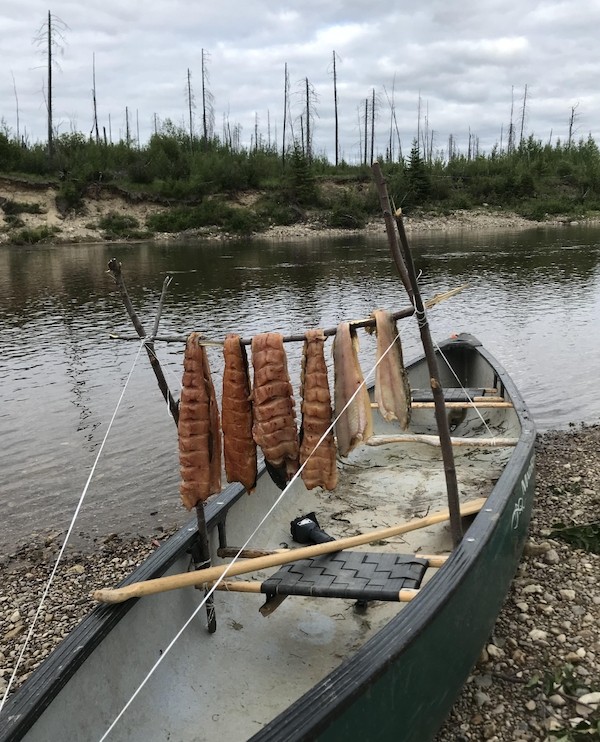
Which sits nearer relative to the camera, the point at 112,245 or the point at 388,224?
the point at 388,224

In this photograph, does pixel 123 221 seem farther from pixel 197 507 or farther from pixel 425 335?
pixel 425 335

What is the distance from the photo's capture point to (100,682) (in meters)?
3.97

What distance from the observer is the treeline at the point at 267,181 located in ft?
210

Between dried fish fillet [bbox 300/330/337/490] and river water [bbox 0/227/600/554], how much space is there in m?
1.57

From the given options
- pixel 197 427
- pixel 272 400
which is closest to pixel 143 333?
pixel 197 427

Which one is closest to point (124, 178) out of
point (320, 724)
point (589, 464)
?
point (589, 464)

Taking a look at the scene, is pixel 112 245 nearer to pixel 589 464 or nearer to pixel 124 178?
pixel 124 178

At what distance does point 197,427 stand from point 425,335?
184cm

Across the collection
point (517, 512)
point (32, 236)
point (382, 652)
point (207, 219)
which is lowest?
point (517, 512)

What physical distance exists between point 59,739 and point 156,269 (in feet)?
114

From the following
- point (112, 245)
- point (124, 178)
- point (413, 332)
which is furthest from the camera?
point (124, 178)

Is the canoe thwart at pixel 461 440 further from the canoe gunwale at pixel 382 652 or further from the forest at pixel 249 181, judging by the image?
the forest at pixel 249 181

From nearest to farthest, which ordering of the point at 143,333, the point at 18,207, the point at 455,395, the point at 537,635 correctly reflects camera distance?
the point at 143,333 < the point at 537,635 < the point at 455,395 < the point at 18,207

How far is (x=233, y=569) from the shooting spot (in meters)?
4.74
